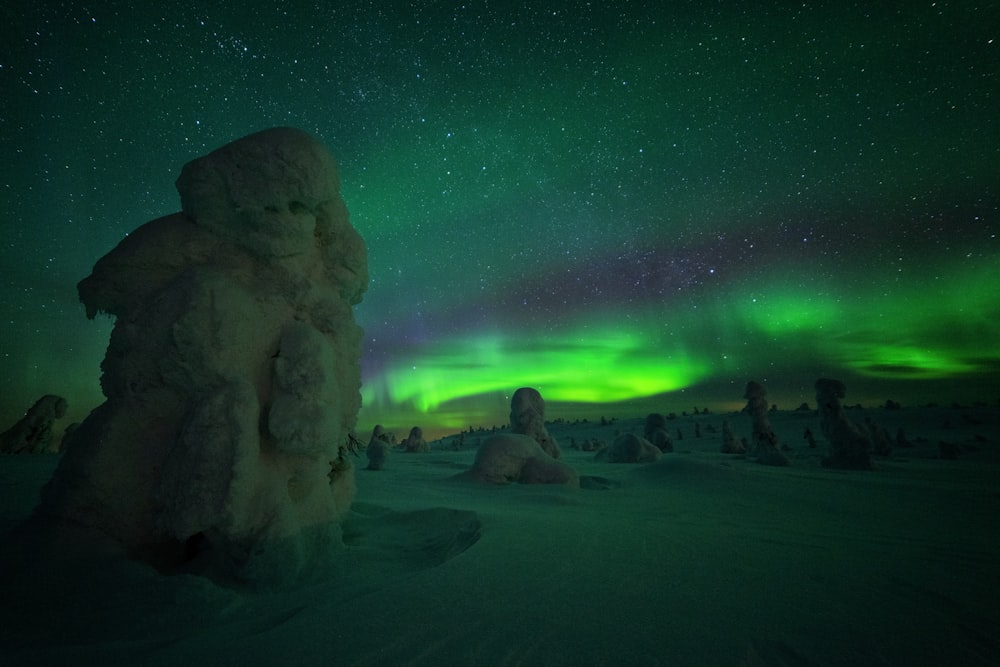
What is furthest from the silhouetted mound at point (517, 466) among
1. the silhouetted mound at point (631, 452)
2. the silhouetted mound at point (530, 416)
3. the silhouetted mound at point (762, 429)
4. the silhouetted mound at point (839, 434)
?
the silhouetted mound at point (839, 434)

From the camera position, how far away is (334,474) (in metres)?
5.64

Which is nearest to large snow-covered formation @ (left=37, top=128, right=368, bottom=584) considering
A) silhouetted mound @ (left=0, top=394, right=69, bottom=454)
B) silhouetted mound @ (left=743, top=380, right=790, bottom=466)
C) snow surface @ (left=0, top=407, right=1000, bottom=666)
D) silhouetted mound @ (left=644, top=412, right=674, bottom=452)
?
snow surface @ (left=0, top=407, right=1000, bottom=666)

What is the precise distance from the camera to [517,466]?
40.6 ft

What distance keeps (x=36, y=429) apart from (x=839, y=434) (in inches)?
1579

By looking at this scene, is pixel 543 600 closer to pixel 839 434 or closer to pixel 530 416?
pixel 530 416

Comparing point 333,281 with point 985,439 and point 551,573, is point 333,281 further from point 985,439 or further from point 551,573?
point 985,439

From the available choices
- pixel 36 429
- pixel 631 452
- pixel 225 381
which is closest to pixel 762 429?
pixel 631 452

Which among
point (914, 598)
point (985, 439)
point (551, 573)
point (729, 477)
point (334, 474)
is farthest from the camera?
point (985, 439)

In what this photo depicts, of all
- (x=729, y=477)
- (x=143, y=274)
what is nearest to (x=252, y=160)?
(x=143, y=274)

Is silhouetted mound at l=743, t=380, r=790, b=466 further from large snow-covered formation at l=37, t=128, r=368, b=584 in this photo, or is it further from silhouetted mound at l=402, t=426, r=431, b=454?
silhouetted mound at l=402, t=426, r=431, b=454

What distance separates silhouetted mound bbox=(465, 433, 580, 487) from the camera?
460 inches

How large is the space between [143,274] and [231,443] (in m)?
2.42

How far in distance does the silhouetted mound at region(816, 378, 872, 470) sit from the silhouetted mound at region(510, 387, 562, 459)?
1252 cm

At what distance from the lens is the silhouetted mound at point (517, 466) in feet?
38.3
